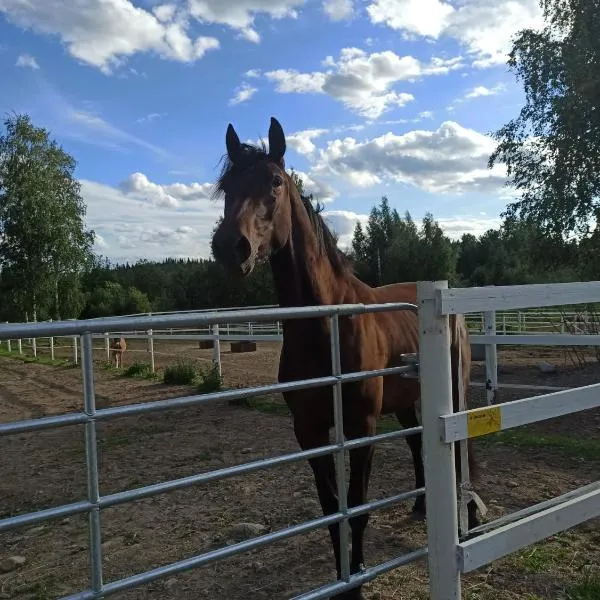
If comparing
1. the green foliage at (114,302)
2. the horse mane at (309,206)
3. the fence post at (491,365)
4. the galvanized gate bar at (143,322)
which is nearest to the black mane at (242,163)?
the horse mane at (309,206)

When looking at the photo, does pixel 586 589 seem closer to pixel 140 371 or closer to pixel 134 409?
pixel 134 409

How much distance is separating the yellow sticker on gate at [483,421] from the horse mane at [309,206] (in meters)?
1.28

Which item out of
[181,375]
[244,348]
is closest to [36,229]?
[244,348]

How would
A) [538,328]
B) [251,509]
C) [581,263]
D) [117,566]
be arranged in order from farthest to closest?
[538,328]
[581,263]
[251,509]
[117,566]

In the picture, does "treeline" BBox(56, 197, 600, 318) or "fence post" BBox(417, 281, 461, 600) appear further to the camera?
"treeline" BBox(56, 197, 600, 318)

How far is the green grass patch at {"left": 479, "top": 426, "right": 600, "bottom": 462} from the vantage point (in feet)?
16.7

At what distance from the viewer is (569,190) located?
43.4ft

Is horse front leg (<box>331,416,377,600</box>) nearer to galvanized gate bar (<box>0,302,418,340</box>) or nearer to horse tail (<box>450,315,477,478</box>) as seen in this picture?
horse tail (<box>450,315,477,478</box>)

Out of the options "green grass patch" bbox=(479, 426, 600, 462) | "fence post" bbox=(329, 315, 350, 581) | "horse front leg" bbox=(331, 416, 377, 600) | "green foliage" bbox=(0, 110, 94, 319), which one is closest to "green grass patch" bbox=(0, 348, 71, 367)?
"green foliage" bbox=(0, 110, 94, 319)

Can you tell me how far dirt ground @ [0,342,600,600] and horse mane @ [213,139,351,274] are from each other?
176 cm

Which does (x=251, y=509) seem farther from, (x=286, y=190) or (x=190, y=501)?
(x=286, y=190)

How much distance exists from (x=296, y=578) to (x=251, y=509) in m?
1.10

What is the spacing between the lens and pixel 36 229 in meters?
21.8

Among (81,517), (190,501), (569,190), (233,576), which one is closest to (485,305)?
(233,576)
